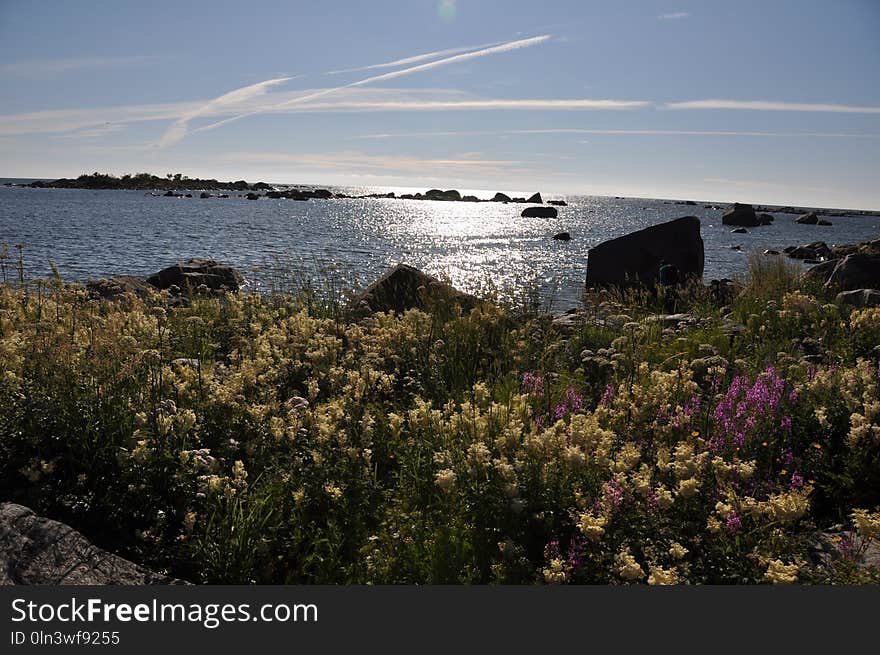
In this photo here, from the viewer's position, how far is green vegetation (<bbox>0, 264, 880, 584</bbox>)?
373 centimetres

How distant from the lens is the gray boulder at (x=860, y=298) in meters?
11.3

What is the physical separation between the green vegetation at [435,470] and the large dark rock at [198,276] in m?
11.8

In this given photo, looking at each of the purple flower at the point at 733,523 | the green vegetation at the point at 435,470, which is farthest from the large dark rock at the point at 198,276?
the purple flower at the point at 733,523

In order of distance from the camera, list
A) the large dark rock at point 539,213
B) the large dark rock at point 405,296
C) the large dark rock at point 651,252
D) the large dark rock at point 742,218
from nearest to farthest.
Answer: the large dark rock at point 405,296 → the large dark rock at point 651,252 → the large dark rock at point 742,218 → the large dark rock at point 539,213

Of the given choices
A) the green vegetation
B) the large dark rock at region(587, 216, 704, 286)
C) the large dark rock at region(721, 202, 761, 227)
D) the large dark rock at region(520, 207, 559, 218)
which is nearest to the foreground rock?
the green vegetation

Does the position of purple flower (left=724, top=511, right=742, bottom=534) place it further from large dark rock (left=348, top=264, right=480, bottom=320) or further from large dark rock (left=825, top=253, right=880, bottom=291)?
large dark rock (left=825, top=253, right=880, bottom=291)

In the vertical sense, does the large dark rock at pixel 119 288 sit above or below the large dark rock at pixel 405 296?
below

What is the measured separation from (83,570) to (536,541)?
2.85 metres

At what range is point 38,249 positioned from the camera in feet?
118

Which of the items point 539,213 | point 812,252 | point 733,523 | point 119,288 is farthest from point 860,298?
point 539,213

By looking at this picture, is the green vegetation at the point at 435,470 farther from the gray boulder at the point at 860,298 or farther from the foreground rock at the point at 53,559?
the gray boulder at the point at 860,298

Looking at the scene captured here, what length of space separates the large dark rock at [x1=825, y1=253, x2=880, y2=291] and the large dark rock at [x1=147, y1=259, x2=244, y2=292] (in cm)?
1807

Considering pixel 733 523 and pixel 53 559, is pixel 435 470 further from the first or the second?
pixel 53 559

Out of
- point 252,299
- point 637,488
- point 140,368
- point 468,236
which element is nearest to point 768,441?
point 637,488
